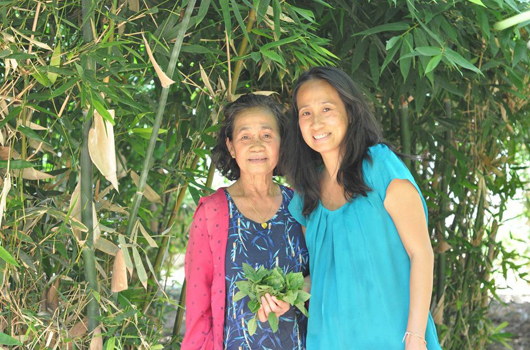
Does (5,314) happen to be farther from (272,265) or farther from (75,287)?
(272,265)

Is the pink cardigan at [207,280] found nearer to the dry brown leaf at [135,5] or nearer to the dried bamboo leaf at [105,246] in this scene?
the dried bamboo leaf at [105,246]

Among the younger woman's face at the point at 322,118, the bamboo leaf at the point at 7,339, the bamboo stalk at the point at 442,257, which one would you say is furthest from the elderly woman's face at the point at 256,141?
the bamboo stalk at the point at 442,257

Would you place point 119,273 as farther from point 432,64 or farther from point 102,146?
point 432,64

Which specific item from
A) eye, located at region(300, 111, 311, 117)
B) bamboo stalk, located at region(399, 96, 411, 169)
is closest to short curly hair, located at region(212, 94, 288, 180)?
eye, located at region(300, 111, 311, 117)

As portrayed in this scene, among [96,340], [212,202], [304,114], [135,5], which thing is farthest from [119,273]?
[135,5]

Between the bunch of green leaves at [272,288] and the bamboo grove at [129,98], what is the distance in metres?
0.33

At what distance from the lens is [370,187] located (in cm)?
171

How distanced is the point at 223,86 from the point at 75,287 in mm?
816

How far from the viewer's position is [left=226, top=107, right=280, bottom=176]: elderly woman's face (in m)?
1.96

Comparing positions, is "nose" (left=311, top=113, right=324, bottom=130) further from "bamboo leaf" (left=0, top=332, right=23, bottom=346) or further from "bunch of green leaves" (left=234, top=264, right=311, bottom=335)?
"bamboo leaf" (left=0, top=332, right=23, bottom=346)

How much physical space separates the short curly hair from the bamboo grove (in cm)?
11

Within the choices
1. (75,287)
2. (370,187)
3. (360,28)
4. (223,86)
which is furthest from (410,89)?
(75,287)

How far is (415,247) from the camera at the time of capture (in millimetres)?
1633

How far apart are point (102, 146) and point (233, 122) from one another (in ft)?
1.39
